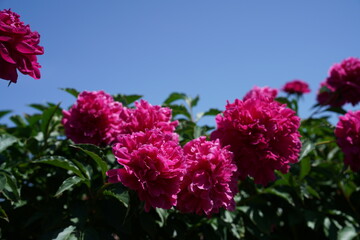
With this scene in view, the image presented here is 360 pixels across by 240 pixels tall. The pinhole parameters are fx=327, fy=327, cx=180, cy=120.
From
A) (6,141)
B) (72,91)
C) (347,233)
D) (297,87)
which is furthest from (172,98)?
(297,87)

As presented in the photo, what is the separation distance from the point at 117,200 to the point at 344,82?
6.39 ft

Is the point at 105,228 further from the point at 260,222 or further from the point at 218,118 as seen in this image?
the point at 260,222

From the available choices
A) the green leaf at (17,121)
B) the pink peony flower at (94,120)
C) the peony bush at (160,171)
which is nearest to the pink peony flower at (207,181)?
the peony bush at (160,171)

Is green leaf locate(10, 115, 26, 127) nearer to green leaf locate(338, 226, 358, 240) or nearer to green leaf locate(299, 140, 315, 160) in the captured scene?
green leaf locate(299, 140, 315, 160)

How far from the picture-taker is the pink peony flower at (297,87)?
3.72 meters

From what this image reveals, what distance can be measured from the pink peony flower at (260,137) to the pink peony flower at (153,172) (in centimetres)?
35

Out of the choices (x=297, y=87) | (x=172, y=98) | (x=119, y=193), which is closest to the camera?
(x=119, y=193)

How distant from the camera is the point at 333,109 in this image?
2.40 metres

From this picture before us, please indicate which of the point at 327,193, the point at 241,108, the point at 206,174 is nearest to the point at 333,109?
the point at 327,193

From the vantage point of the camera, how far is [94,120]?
171 centimetres

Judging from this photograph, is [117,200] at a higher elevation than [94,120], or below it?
below

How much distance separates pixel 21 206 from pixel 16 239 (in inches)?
7.6

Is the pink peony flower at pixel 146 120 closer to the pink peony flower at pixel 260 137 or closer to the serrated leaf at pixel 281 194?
the pink peony flower at pixel 260 137

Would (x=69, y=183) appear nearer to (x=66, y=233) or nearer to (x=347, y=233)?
(x=66, y=233)
